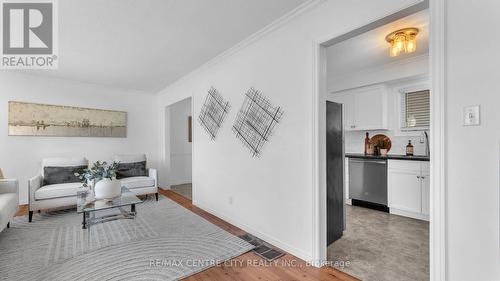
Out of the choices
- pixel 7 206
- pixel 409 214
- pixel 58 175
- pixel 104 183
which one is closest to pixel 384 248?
pixel 409 214

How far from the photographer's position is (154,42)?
2.97 m

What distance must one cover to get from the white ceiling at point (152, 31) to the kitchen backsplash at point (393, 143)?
3.09m

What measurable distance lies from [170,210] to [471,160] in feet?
12.3

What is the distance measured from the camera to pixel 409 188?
3.37 metres

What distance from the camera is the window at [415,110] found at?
379cm

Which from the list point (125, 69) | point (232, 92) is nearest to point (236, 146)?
point (232, 92)

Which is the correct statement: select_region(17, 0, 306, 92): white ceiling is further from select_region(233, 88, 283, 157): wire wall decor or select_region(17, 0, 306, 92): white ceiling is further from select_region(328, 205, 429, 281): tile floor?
select_region(328, 205, 429, 281): tile floor

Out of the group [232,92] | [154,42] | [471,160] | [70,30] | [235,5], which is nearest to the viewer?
[471,160]

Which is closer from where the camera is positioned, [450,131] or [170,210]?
[450,131]

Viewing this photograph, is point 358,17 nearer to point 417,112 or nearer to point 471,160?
point 471,160

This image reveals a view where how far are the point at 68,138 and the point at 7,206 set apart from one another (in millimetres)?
2364

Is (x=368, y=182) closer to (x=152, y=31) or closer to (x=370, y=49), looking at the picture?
(x=370, y=49)

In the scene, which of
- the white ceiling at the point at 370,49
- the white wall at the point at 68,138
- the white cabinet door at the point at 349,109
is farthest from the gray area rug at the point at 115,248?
the white cabinet door at the point at 349,109

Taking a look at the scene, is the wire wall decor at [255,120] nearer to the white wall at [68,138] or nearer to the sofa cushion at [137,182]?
the sofa cushion at [137,182]
